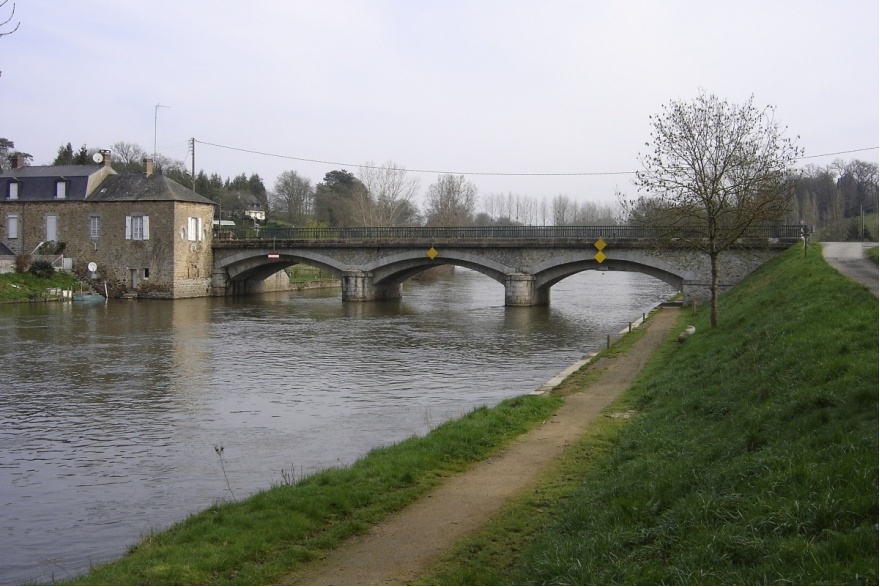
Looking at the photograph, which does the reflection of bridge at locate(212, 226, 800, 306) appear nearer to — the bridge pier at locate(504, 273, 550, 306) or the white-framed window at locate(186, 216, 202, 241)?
the bridge pier at locate(504, 273, 550, 306)

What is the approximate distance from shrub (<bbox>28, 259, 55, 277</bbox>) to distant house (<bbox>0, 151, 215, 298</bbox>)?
80.5 inches

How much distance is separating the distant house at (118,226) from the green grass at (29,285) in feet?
5.57

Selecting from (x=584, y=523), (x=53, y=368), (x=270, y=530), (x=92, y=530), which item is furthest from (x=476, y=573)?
(x=53, y=368)

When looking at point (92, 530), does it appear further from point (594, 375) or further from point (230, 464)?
point (594, 375)

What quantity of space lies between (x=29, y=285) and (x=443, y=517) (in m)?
43.8

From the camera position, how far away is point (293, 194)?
107 metres

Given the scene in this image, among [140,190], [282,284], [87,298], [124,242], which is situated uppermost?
[140,190]

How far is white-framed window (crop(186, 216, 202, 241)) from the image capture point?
50406 mm

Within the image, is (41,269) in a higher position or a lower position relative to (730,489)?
higher

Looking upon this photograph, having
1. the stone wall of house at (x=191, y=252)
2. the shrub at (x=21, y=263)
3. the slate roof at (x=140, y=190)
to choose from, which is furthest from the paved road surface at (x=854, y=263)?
the shrub at (x=21, y=263)

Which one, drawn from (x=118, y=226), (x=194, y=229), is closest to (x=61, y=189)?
(x=118, y=226)

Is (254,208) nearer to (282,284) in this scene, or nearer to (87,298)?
(282,284)

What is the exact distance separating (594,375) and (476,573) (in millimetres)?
12155

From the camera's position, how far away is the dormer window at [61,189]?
168 feet
